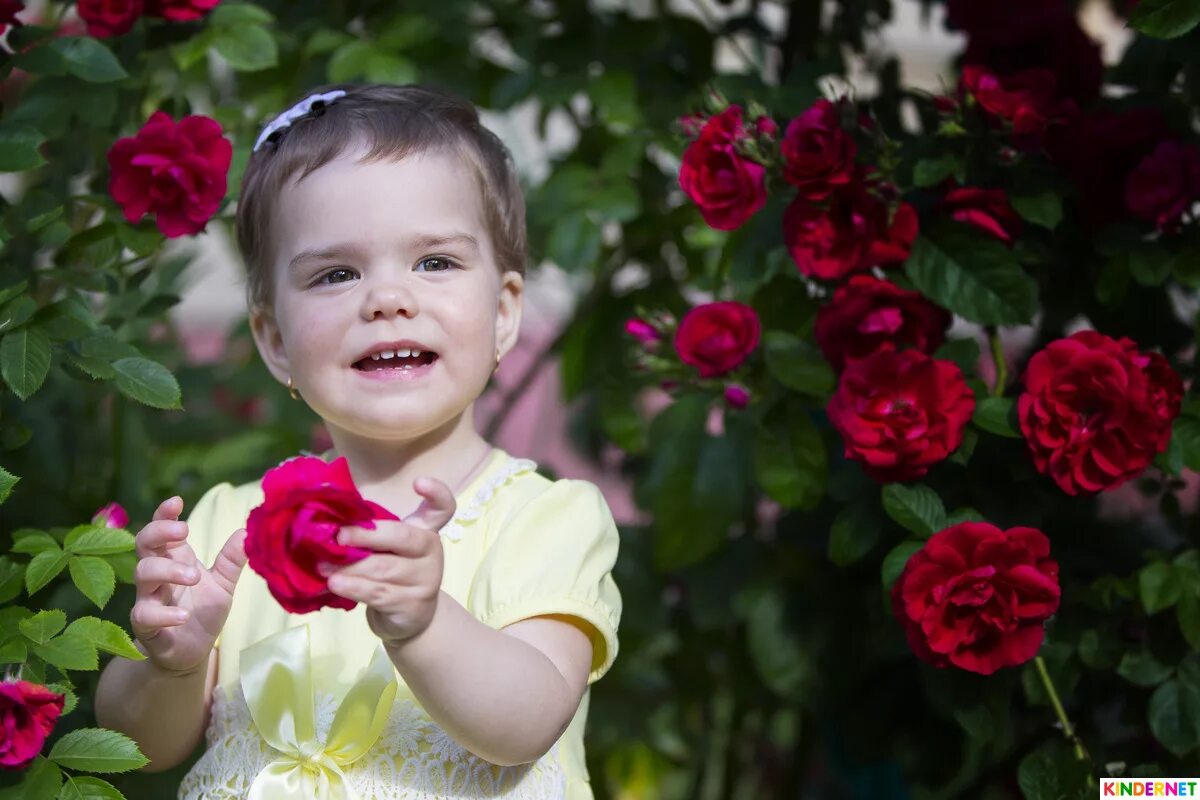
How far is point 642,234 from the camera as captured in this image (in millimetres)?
2033

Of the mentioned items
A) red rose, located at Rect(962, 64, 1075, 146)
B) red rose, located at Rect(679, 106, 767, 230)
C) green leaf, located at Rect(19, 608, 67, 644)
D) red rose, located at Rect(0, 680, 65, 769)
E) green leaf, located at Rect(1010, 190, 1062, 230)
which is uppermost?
red rose, located at Rect(962, 64, 1075, 146)

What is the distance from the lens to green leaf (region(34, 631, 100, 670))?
3.72 ft

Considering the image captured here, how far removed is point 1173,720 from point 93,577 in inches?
44.3

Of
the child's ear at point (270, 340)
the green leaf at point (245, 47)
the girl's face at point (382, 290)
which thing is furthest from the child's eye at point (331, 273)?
the green leaf at point (245, 47)

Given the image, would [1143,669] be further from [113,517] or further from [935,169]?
[113,517]

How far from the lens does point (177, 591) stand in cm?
117

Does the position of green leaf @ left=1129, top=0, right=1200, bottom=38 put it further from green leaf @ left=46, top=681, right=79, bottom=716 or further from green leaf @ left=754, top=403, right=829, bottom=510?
green leaf @ left=46, top=681, right=79, bottom=716

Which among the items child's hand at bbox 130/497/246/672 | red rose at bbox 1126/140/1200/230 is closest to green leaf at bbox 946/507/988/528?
red rose at bbox 1126/140/1200/230

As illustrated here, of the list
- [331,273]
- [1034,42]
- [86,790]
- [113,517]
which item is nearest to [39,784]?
[86,790]

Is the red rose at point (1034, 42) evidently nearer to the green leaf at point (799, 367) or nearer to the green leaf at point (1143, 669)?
the green leaf at point (799, 367)

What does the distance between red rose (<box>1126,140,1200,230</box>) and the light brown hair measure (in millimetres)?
675

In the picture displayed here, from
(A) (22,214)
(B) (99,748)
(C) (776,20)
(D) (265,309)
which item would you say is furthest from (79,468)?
(C) (776,20)

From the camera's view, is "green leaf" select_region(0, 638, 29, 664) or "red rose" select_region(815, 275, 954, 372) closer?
"green leaf" select_region(0, 638, 29, 664)

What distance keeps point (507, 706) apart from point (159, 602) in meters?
0.32
